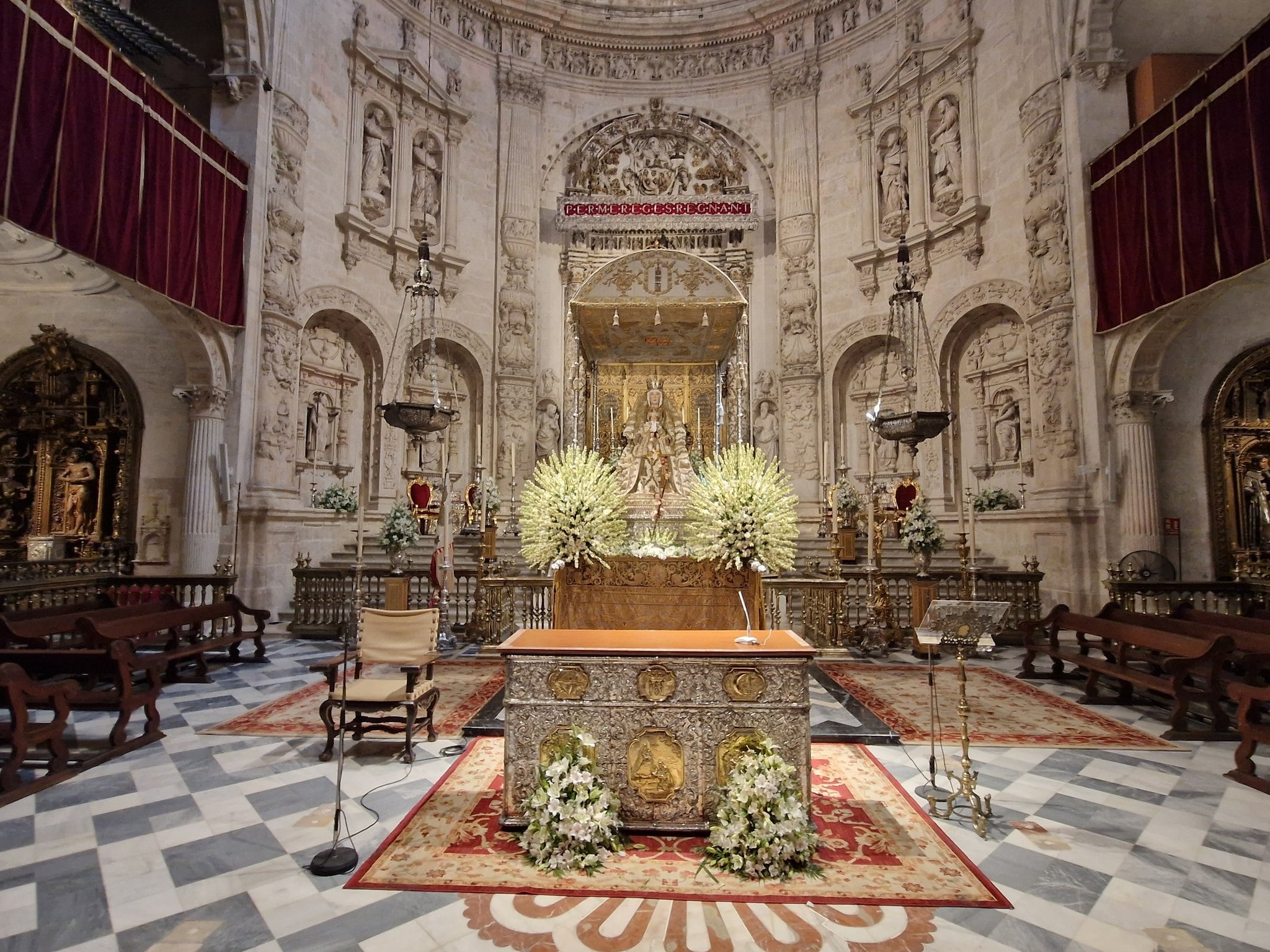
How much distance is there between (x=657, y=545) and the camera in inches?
273

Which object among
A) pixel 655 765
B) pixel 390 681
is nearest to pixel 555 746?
pixel 655 765

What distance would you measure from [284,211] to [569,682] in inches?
458

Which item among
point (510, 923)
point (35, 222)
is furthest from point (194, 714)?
point (35, 222)

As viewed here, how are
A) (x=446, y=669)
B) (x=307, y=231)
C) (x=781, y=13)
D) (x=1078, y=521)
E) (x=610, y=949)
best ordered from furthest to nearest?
(x=781, y=13)
(x=307, y=231)
(x=1078, y=521)
(x=446, y=669)
(x=610, y=949)

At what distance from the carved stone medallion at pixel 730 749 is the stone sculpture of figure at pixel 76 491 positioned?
12470 millimetres

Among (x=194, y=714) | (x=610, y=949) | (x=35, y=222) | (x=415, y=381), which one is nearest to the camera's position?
(x=610, y=949)

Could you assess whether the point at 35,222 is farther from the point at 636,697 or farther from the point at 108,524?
the point at 636,697

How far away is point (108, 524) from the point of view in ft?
36.6

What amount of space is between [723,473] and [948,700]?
329 centimetres

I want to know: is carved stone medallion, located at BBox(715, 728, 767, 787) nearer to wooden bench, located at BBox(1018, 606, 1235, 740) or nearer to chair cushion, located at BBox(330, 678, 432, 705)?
chair cushion, located at BBox(330, 678, 432, 705)

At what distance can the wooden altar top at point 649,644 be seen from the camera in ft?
11.6

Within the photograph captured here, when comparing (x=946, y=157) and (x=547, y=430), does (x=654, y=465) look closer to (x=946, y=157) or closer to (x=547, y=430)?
(x=547, y=430)

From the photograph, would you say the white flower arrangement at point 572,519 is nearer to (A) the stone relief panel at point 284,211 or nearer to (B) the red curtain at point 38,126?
(B) the red curtain at point 38,126

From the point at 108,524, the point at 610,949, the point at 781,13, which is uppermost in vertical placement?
the point at 781,13
